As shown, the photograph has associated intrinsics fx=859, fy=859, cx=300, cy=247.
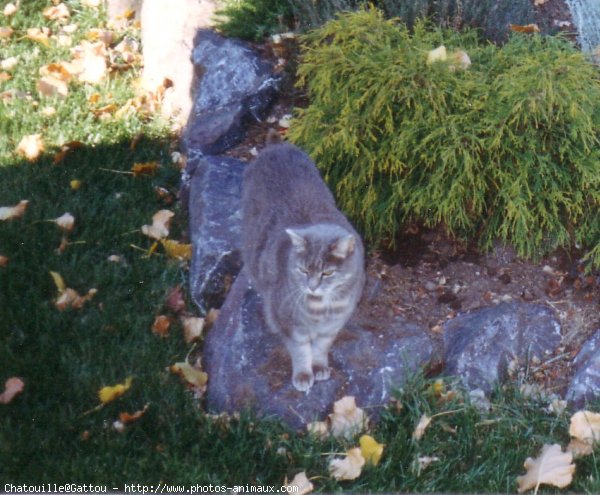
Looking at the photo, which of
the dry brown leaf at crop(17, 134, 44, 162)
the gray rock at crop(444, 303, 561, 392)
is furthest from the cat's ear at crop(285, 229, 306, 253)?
the dry brown leaf at crop(17, 134, 44, 162)

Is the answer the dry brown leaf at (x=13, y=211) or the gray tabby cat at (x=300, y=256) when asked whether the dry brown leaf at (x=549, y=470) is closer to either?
the gray tabby cat at (x=300, y=256)

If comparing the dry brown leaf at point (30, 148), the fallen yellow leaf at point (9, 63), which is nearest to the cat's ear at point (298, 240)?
the dry brown leaf at point (30, 148)

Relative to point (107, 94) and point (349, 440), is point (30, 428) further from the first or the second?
point (107, 94)

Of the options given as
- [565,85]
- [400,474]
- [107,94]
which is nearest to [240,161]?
[107,94]

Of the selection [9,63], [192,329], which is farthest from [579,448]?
[9,63]

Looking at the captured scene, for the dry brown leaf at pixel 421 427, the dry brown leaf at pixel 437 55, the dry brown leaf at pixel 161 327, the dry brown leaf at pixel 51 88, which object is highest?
the dry brown leaf at pixel 437 55

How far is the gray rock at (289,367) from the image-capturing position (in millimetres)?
3895

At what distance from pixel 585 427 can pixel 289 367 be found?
1.34m

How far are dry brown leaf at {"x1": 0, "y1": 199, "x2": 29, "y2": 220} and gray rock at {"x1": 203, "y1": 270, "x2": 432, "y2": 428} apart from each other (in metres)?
1.56

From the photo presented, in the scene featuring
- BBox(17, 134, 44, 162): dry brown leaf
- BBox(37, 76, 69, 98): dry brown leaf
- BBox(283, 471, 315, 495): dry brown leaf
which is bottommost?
BBox(283, 471, 315, 495): dry brown leaf

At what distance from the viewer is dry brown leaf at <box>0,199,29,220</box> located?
16.3ft

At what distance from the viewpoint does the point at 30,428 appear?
12.1ft

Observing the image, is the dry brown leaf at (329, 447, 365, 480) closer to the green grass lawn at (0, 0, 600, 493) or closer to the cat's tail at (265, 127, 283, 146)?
the green grass lawn at (0, 0, 600, 493)

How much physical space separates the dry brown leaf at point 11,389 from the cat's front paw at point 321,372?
52.6 inches
